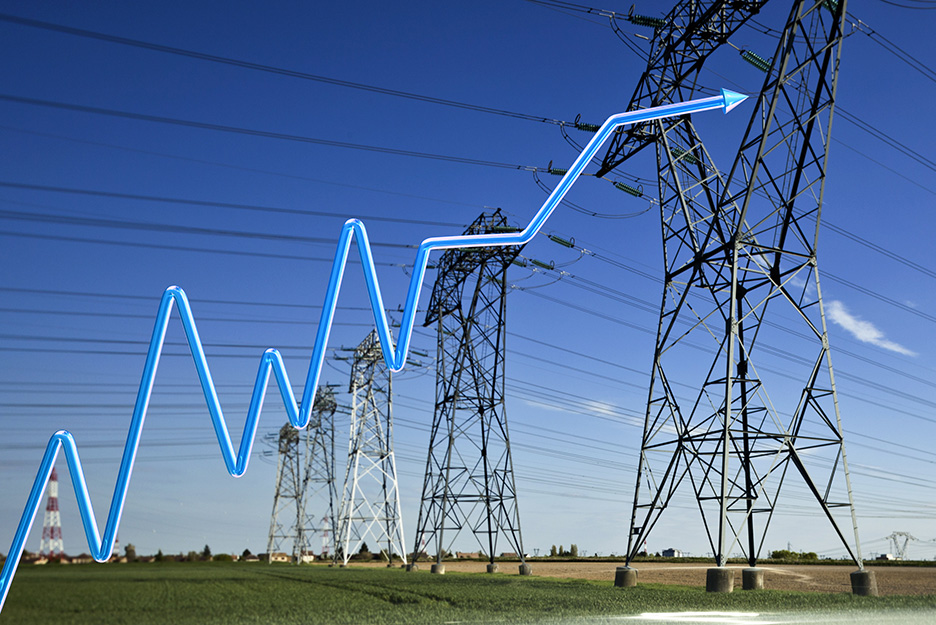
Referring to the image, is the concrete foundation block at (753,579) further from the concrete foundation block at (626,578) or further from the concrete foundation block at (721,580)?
the concrete foundation block at (626,578)

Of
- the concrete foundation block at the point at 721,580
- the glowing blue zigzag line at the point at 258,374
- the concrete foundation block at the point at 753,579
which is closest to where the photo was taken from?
the glowing blue zigzag line at the point at 258,374

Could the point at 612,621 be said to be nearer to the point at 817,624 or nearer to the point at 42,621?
the point at 817,624

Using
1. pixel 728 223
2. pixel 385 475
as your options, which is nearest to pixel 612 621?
pixel 728 223

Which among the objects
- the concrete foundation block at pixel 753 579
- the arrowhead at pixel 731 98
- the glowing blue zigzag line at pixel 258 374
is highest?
the arrowhead at pixel 731 98

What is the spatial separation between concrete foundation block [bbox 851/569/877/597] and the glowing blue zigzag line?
1400 cm

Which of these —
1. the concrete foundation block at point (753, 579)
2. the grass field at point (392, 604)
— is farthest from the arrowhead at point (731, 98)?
the concrete foundation block at point (753, 579)

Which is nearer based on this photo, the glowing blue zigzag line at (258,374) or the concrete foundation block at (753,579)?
the glowing blue zigzag line at (258,374)

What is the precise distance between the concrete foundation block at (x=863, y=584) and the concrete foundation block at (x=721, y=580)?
4.06m

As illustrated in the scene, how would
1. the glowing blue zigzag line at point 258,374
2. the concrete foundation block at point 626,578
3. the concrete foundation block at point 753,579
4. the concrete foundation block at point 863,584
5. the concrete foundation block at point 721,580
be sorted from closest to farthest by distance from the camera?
1. the glowing blue zigzag line at point 258,374
2. the concrete foundation block at point 721,580
3. the concrete foundation block at point 863,584
4. the concrete foundation block at point 753,579
5. the concrete foundation block at point 626,578

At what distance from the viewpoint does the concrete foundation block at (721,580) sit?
1841 centimetres

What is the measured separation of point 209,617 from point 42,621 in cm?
309

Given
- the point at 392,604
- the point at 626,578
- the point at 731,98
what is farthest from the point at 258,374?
the point at 626,578

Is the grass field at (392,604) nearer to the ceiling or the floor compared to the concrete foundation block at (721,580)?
nearer to the floor

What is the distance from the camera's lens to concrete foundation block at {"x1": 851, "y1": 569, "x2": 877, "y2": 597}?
1948 centimetres
